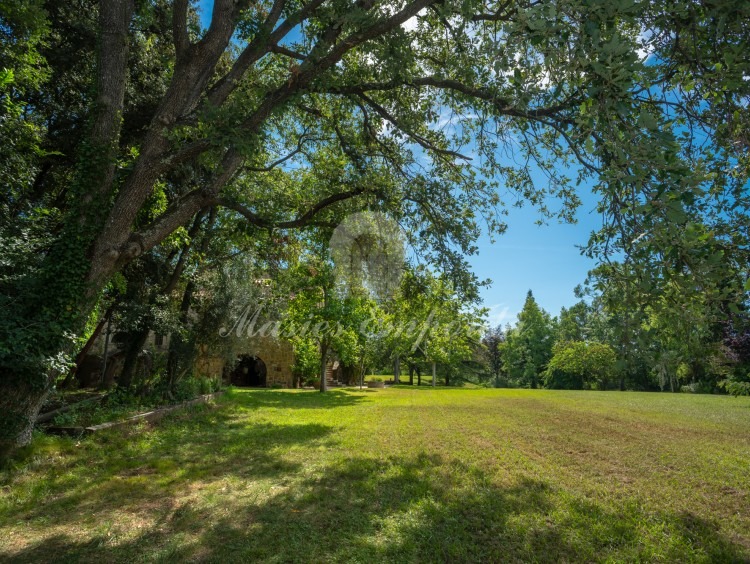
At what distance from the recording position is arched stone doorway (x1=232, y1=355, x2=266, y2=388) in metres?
29.3

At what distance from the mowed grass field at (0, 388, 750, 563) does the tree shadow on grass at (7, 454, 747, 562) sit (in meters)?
0.02

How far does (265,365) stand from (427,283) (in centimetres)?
2299

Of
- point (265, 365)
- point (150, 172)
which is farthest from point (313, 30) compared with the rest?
point (265, 365)

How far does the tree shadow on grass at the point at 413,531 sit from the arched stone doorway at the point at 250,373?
25271 millimetres

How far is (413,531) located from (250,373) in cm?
2944

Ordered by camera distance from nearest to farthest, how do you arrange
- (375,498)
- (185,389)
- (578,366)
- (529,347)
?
1. (375,498)
2. (185,389)
3. (578,366)
4. (529,347)

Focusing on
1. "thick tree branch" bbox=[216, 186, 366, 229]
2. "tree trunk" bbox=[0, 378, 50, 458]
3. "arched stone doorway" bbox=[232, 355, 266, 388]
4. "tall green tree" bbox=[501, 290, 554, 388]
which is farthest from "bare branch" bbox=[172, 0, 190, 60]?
"tall green tree" bbox=[501, 290, 554, 388]

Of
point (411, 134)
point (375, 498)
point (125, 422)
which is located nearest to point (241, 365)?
point (125, 422)

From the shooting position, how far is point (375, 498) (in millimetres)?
4957

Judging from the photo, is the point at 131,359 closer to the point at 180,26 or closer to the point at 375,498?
the point at 180,26

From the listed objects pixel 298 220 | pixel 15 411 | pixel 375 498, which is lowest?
pixel 375 498

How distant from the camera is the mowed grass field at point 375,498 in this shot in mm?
3725

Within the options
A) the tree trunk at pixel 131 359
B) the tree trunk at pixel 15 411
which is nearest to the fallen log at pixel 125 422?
the tree trunk at pixel 15 411

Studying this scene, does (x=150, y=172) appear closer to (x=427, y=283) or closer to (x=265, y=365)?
(x=427, y=283)
